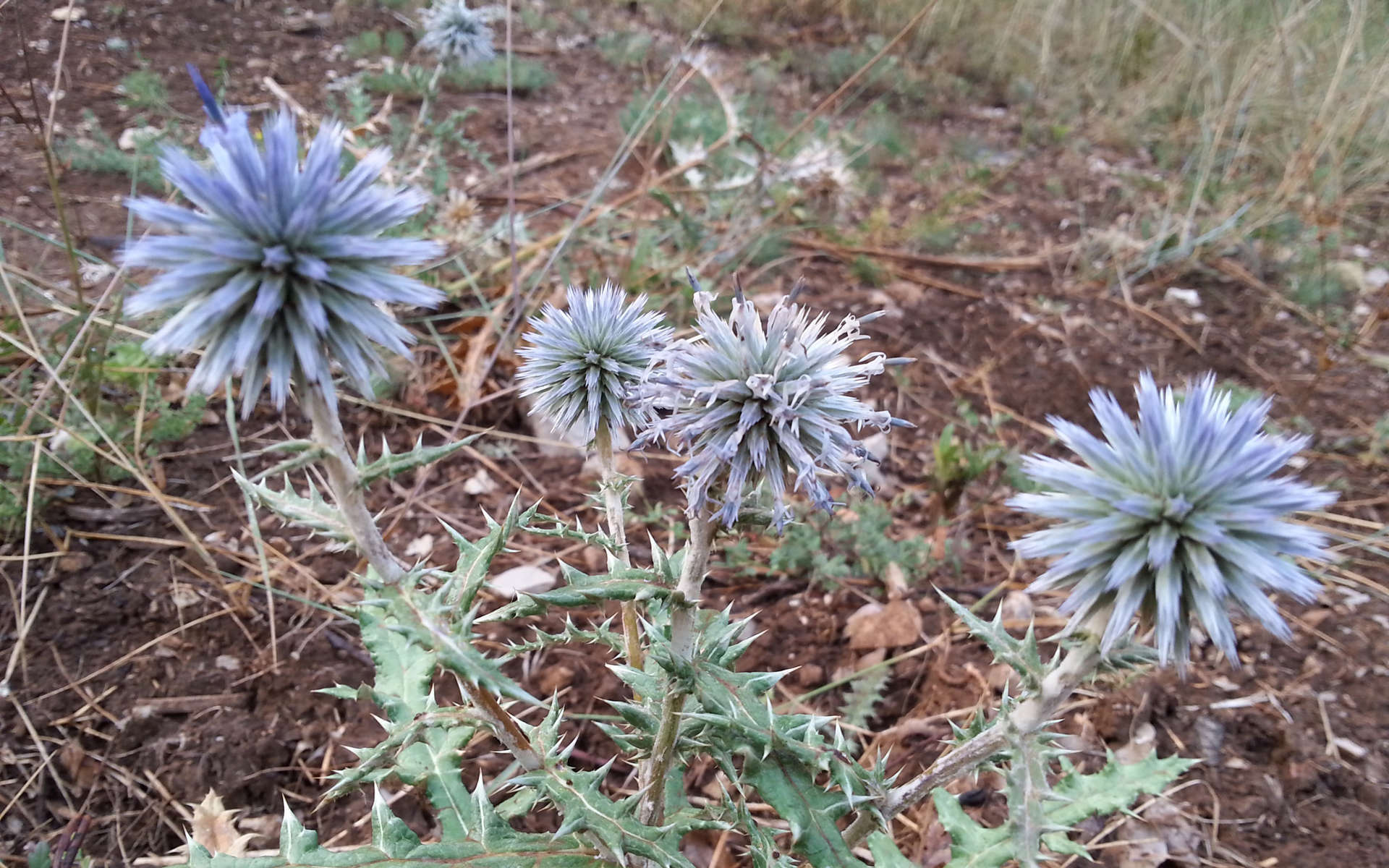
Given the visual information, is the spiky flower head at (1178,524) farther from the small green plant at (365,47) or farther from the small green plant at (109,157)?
the small green plant at (365,47)

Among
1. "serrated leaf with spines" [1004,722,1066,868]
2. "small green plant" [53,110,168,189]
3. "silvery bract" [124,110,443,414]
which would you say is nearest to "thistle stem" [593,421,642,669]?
"silvery bract" [124,110,443,414]

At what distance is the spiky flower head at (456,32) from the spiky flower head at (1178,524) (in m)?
3.89

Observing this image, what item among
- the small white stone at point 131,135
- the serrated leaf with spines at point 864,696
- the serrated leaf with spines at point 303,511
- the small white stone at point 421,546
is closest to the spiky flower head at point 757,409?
the serrated leaf with spines at point 303,511

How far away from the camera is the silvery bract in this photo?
1166 mm

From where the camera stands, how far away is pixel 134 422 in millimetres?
3129

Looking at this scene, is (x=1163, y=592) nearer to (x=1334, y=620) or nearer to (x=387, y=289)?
(x=387, y=289)

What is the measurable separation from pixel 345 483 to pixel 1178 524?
1256mm

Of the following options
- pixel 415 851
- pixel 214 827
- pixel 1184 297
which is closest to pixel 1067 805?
pixel 415 851

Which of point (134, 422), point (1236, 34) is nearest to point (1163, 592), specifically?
point (134, 422)

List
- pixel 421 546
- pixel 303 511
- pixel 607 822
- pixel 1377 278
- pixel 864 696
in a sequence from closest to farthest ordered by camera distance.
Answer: pixel 303 511
pixel 607 822
pixel 864 696
pixel 421 546
pixel 1377 278

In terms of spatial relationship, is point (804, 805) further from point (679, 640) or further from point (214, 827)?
point (214, 827)

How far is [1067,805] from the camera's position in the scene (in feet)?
5.63

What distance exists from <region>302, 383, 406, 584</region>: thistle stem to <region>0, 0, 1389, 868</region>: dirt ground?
1.00 meters

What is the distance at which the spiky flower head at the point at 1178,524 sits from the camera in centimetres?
121
